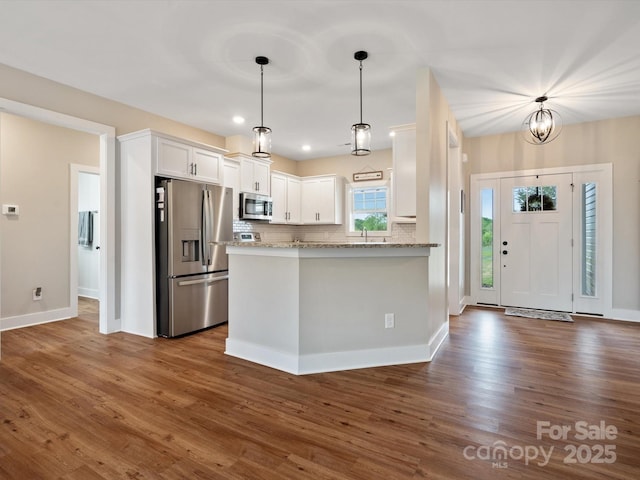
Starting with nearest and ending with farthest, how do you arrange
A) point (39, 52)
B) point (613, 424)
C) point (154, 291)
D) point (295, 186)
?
1. point (613, 424)
2. point (39, 52)
3. point (154, 291)
4. point (295, 186)

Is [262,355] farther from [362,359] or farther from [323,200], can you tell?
[323,200]

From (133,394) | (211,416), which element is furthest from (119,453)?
(133,394)

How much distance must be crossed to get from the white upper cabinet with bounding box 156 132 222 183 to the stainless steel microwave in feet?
2.72

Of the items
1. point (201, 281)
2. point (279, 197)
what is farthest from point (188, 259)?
point (279, 197)

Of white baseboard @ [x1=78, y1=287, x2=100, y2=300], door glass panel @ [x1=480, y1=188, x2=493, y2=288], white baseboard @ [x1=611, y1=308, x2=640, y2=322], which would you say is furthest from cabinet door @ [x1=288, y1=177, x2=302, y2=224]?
white baseboard @ [x1=611, y1=308, x2=640, y2=322]

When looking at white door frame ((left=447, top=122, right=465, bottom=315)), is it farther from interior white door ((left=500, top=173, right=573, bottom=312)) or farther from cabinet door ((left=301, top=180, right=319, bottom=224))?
cabinet door ((left=301, top=180, right=319, bottom=224))

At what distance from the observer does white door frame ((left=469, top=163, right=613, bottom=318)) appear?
15.3 ft

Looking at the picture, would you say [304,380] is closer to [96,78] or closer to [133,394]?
[133,394]

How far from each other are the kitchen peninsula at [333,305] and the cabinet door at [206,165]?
165cm

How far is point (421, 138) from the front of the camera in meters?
3.25

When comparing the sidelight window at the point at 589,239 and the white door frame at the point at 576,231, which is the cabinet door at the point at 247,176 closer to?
the white door frame at the point at 576,231

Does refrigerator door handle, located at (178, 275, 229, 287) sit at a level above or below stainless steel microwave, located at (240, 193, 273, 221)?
below

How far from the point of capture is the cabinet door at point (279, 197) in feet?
20.0

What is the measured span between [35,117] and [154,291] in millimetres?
2099
